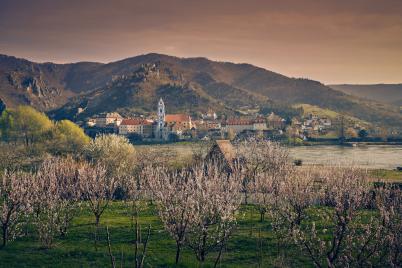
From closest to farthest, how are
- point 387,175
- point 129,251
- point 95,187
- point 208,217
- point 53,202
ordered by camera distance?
point 208,217
point 129,251
point 53,202
point 95,187
point 387,175

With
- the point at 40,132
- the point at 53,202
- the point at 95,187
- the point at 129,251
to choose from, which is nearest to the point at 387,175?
the point at 95,187

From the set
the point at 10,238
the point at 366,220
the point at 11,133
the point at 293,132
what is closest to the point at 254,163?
the point at 366,220

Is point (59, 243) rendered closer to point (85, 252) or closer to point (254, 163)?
point (85, 252)

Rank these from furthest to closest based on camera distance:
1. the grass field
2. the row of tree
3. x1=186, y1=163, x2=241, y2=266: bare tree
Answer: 1. the row of tree
2. the grass field
3. x1=186, y1=163, x2=241, y2=266: bare tree

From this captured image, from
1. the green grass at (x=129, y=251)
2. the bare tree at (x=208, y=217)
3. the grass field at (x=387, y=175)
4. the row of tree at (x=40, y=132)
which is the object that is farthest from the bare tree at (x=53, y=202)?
the grass field at (x=387, y=175)

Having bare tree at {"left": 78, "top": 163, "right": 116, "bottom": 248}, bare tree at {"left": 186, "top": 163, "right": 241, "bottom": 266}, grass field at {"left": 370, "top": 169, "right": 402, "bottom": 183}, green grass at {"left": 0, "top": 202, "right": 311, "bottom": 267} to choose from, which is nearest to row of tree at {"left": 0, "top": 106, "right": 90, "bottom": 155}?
bare tree at {"left": 78, "top": 163, "right": 116, "bottom": 248}

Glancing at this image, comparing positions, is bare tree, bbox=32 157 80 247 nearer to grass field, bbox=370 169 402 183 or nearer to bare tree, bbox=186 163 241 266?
bare tree, bbox=186 163 241 266

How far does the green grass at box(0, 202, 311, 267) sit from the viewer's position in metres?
30.1

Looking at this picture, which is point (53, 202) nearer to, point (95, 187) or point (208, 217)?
point (95, 187)

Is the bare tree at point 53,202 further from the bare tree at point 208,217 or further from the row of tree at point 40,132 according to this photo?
the row of tree at point 40,132

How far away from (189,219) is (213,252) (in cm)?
682

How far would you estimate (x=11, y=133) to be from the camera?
121 m

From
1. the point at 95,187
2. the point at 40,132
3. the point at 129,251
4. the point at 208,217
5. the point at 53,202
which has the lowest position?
the point at 129,251

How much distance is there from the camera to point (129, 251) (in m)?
32.5
